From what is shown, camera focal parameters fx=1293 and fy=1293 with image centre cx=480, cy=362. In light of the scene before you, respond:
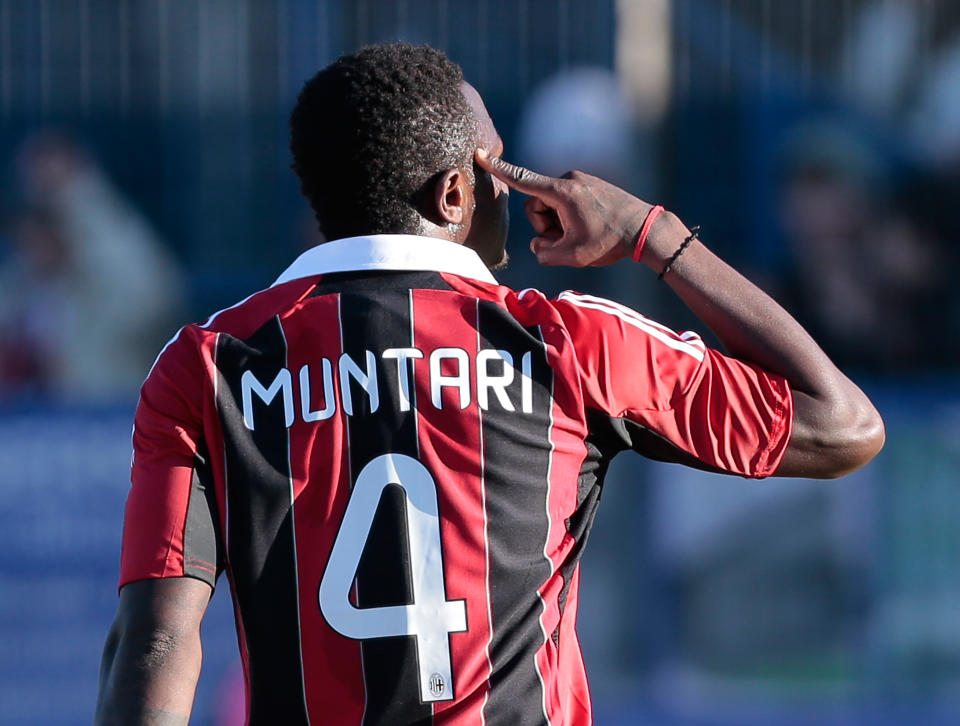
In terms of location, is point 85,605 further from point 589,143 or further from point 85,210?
point 589,143

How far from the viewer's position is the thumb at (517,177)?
2164 millimetres

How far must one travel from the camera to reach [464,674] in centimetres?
191

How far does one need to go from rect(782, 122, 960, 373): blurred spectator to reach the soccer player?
4.17 metres

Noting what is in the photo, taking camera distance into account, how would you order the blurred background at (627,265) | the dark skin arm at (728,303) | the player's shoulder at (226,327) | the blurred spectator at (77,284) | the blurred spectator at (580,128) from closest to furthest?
the player's shoulder at (226,327) → the dark skin arm at (728,303) → the blurred background at (627,265) → the blurred spectator at (580,128) → the blurred spectator at (77,284)

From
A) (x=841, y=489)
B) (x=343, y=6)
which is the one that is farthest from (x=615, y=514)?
(x=343, y=6)

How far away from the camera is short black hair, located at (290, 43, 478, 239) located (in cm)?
207

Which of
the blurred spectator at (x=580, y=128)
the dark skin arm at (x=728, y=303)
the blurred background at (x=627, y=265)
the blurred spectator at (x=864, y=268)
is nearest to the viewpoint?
the dark skin arm at (x=728, y=303)

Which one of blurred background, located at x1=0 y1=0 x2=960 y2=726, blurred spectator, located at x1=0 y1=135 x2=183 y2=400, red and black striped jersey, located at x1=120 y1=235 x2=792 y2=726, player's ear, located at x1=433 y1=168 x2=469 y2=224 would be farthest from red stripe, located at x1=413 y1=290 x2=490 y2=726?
blurred spectator, located at x1=0 y1=135 x2=183 y2=400

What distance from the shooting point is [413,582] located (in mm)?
1905

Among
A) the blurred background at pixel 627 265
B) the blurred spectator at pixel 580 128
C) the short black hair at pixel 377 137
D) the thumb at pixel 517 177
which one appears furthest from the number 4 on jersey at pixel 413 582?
the blurred spectator at pixel 580 128

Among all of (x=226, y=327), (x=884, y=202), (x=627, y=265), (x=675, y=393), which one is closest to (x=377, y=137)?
(x=226, y=327)

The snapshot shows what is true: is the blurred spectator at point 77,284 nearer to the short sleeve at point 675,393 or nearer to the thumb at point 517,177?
the thumb at point 517,177

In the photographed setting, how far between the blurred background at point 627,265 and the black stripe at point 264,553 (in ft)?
13.1

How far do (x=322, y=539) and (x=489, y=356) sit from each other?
1.22 ft
